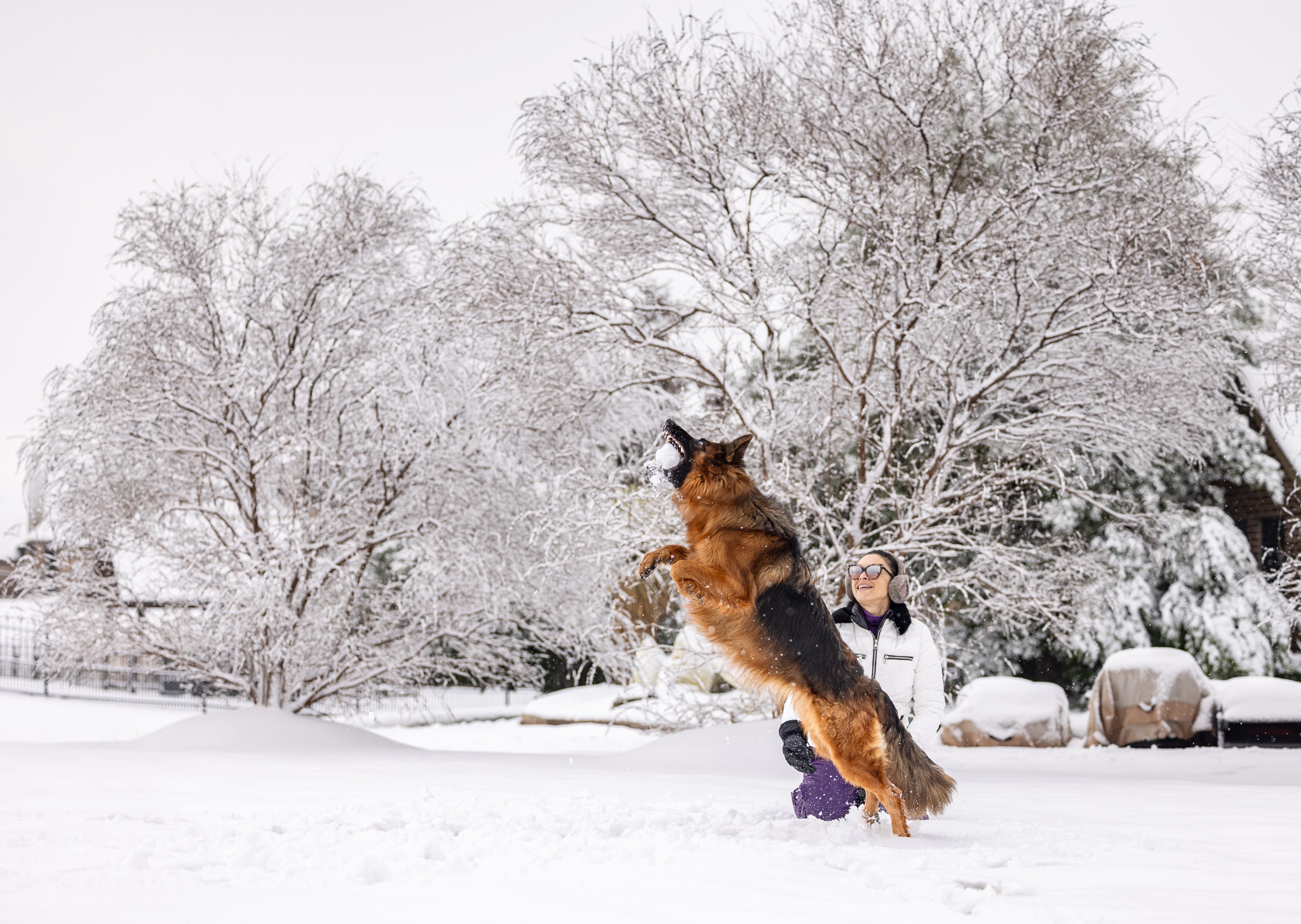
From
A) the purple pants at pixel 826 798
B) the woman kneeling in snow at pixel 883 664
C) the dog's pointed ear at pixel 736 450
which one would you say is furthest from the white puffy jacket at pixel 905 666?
the dog's pointed ear at pixel 736 450

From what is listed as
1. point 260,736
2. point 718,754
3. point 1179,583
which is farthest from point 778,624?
point 1179,583

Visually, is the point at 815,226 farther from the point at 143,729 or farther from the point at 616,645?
the point at 143,729

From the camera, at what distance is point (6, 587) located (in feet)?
Result: 38.2

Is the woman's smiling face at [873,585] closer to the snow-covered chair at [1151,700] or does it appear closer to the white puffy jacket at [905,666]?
the white puffy jacket at [905,666]

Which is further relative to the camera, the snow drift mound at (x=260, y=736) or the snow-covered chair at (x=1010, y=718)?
the snow-covered chair at (x=1010, y=718)

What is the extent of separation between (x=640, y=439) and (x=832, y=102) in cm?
460

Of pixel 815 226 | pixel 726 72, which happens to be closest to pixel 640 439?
pixel 815 226

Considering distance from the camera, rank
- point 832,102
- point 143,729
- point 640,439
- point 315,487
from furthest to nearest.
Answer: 1. point 143,729
2. point 640,439
3. point 315,487
4. point 832,102

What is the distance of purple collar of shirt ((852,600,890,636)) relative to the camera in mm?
5023

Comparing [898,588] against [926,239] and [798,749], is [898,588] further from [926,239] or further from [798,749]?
[926,239]

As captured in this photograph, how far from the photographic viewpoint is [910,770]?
15.1ft

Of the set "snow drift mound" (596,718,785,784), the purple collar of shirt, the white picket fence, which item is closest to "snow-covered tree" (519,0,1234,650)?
"snow drift mound" (596,718,785,784)

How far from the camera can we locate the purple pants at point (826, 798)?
5.03 meters

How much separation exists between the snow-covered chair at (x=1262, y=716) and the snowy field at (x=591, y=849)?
652cm
